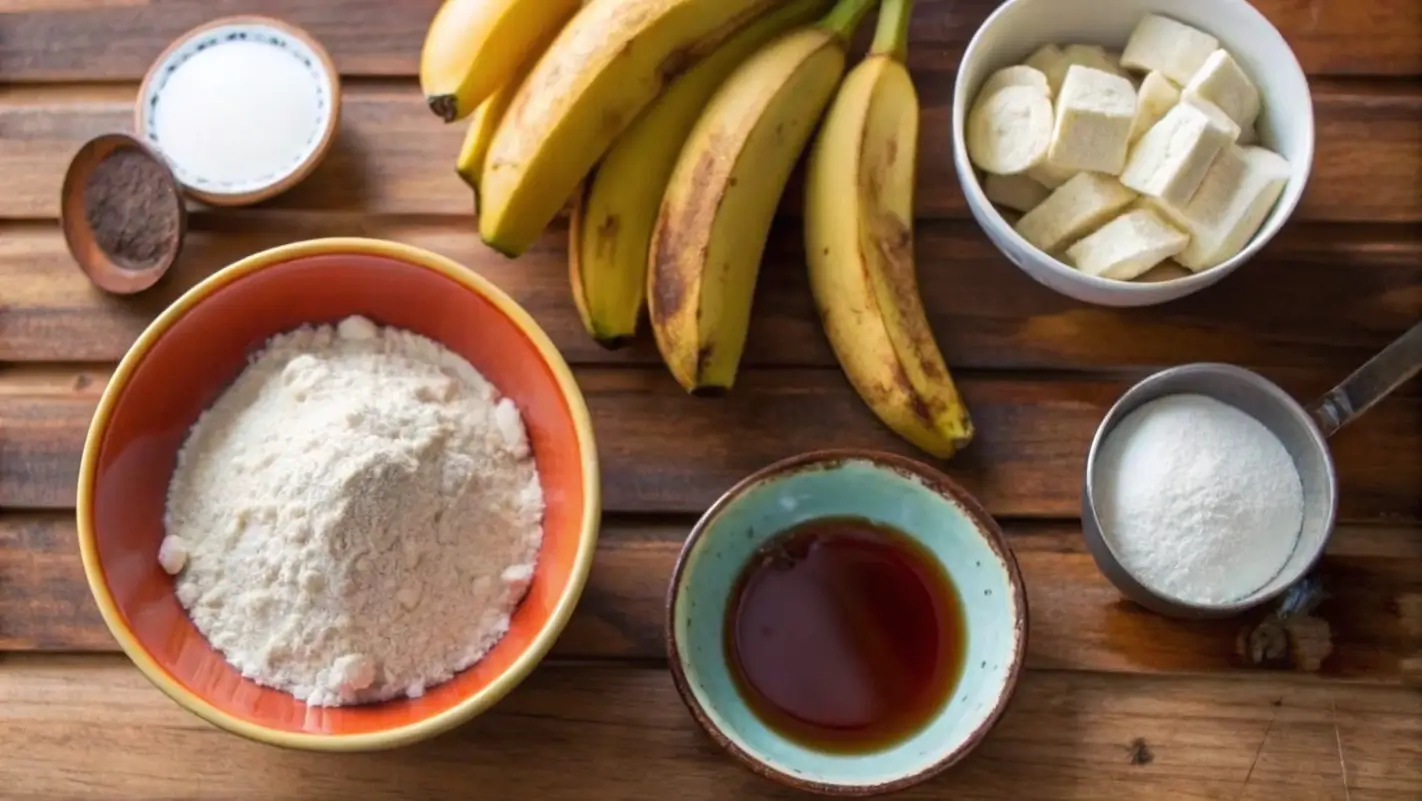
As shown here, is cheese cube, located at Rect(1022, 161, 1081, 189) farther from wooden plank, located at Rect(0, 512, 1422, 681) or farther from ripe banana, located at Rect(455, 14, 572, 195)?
ripe banana, located at Rect(455, 14, 572, 195)

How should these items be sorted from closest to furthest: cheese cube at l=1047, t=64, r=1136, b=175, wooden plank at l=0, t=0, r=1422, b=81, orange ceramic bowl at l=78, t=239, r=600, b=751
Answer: orange ceramic bowl at l=78, t=239, r=600, b=751 < cheese cube at l=1047, t=64, r=1136, b=175 < wooden plank at l=0, t=0, r=1422, b=81

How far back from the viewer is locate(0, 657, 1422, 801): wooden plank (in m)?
0.85

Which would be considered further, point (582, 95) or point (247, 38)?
point (247, 38)

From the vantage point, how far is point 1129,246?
864mm

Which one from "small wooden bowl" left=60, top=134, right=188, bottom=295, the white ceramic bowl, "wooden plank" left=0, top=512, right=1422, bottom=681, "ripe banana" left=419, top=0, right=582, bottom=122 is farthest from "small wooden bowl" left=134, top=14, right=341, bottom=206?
the white ceramic bowl

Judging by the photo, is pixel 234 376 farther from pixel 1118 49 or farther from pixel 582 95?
pixel 1118 49

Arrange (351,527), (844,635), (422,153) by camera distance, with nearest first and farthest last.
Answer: (351,527) < (844,635) < (422,153)

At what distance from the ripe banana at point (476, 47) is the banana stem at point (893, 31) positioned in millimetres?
234

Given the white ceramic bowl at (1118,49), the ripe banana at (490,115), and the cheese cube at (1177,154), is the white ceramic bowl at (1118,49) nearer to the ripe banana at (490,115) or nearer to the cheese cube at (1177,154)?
the cheese cube at (1177,154)

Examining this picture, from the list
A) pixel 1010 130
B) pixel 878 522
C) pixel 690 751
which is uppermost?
pixel 1010 130

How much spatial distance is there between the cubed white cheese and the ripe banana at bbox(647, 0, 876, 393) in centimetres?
11

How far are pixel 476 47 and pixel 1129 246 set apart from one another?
0.48 m

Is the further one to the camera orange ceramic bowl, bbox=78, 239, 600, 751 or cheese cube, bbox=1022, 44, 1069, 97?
cheese cube, bbox=1022, 44, 1069, 97

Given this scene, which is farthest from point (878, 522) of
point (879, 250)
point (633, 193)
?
point (633, 193)
